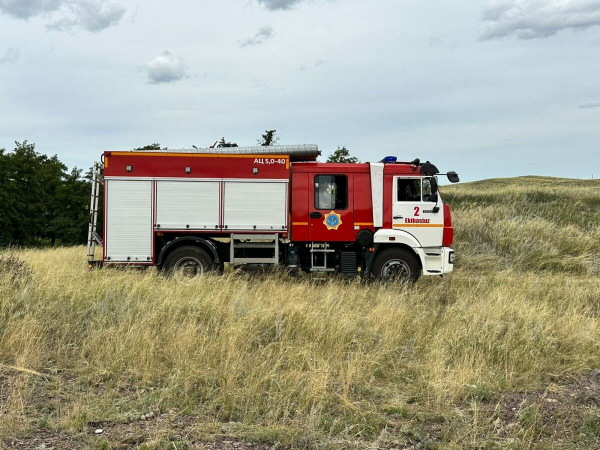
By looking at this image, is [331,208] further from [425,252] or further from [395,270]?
[425,252]

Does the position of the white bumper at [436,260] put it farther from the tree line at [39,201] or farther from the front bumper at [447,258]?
the tree line at [39,201]

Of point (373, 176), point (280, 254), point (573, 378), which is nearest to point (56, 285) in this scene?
point (280, 254)

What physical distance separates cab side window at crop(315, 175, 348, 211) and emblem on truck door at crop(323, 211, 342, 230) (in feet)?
0.49

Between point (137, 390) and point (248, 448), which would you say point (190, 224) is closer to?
point (137, 390)

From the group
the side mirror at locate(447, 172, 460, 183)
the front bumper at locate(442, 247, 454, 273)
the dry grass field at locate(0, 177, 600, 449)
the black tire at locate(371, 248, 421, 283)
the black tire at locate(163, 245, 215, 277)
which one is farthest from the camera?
the black tire at locate(371, 248, 421, 283)

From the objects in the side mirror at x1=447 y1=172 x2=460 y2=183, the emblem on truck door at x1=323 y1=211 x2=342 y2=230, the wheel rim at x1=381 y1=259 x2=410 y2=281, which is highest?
the side mirror at x1=447 y1=172 x2=460 y2=183

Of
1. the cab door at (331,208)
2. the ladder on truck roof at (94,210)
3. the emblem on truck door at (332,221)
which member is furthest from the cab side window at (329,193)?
the ladder on truck roof at (94,210)

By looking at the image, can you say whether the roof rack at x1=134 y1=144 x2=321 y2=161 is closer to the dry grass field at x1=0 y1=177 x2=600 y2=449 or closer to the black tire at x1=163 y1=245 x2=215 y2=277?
the black tire at x1=163 y1=245 x2=215 y2=277

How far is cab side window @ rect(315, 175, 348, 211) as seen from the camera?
408 inches

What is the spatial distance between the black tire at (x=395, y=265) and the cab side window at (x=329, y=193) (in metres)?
1.39

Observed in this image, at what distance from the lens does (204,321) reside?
20.7 ft

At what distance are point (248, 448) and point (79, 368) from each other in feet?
7.54

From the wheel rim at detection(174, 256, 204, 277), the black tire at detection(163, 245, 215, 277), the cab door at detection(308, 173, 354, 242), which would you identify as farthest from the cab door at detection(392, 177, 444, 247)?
the wheel rim at detection(174, 256, 204, 277)

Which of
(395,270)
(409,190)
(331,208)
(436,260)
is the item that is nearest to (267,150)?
(331,208)
